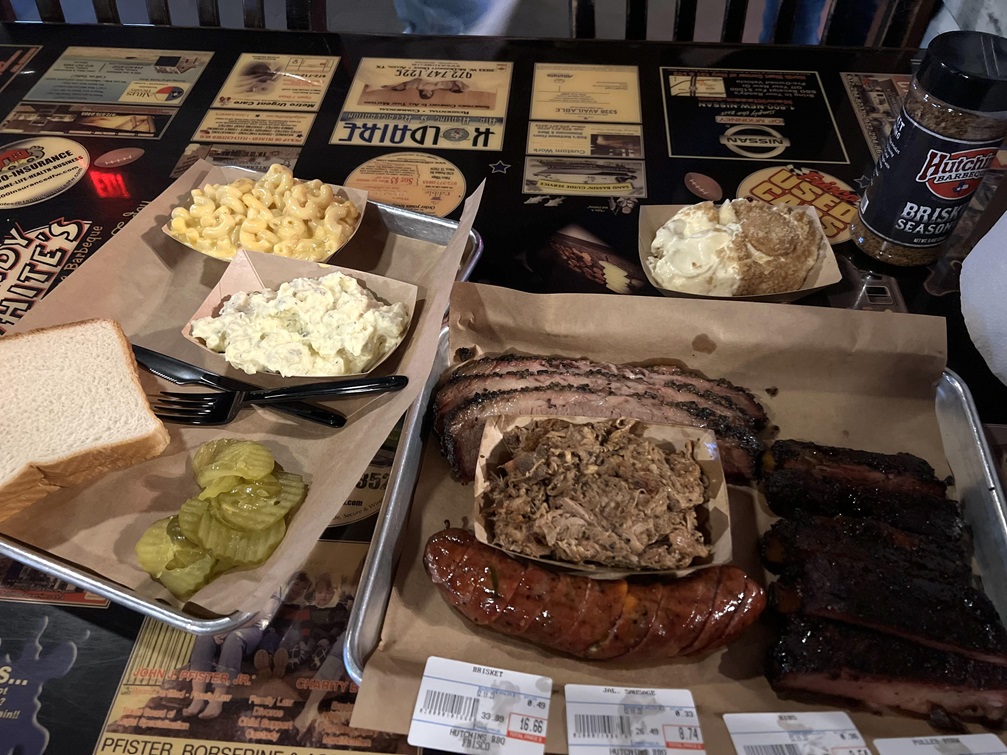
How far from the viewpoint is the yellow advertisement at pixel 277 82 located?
335 cm

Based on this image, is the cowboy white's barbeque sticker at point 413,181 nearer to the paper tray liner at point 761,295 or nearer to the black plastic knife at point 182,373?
the paper tray liner at point 761,295

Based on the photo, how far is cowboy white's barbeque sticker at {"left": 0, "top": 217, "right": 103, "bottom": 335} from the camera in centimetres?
249

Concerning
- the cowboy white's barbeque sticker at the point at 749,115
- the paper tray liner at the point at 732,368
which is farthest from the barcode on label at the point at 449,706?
the cowboy white's barbeque sticker at the point at 749,115

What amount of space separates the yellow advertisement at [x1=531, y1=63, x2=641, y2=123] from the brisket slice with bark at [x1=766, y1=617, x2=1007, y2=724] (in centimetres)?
250

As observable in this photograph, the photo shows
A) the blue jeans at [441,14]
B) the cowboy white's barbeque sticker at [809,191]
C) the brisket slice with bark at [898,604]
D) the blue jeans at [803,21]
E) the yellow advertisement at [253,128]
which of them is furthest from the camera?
the blue jeans at [441,14]

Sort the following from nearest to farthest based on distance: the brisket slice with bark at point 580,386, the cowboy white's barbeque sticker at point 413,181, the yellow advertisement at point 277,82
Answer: the brisket slice with bark at point 580,386
the cowboy white's barbeque sticker at point 413,181
the yellow advertisement at point 277,82

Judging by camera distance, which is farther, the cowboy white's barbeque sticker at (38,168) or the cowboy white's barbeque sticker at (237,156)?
the cowboy white's barbeque sticker at (237,156)

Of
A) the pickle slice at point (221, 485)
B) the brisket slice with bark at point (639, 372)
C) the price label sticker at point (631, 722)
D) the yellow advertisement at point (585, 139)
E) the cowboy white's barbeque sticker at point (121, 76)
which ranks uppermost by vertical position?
the cowboy white's barbeque sticker at point (121, 76)

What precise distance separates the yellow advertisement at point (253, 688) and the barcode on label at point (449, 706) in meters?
0.17

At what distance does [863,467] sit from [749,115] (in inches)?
80.8

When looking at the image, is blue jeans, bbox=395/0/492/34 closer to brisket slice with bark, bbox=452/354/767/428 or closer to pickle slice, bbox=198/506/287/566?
brisket slice with bark, bbox=452/354/767/428

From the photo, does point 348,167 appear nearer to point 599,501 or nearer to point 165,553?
point 165,553

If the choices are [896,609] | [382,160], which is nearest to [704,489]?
[896,609]

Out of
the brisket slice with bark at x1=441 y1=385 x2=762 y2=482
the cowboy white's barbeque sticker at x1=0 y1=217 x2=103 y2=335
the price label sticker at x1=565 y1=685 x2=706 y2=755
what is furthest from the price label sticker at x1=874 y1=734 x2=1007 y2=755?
the cowboy white's barbeque sticker at x1=0 y1=217 x2=103 y2=335
